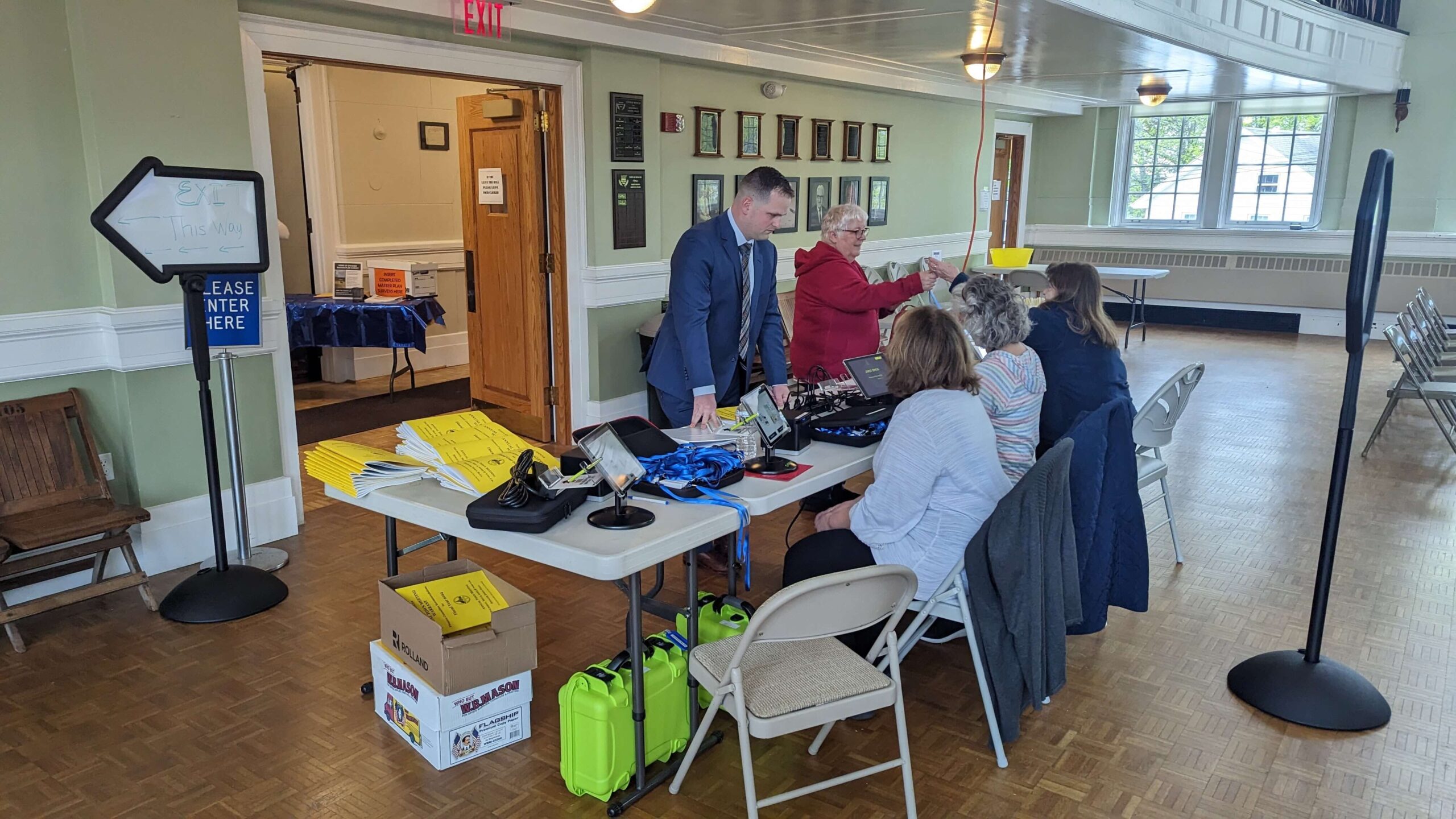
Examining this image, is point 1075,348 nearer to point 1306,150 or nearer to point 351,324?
point 351,324

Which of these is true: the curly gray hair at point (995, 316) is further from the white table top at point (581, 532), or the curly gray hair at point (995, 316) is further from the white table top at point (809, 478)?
the white table top at point (581, 532)

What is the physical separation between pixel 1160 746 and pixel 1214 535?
2.13m

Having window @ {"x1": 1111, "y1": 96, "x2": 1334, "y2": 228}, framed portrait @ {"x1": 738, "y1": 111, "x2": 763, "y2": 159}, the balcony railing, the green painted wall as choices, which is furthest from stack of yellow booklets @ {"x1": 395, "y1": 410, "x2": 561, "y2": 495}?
window @ {"x1": 1111, "y1": 96, "x2": 1334, "y2": 228}

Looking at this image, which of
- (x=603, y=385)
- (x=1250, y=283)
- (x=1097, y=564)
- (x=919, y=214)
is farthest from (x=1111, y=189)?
(x=1097, y=564)

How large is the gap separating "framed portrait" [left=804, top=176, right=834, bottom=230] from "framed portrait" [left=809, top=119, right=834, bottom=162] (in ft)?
0.55

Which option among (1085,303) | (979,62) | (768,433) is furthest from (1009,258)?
(768,433)

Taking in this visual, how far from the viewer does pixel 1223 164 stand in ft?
39.1

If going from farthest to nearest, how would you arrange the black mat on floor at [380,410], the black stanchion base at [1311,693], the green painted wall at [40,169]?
the black mat on floor at [380,410] < the green painted wall at [40,169] < the black stanchion base at [1311,693]

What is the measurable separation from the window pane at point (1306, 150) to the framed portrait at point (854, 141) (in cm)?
619

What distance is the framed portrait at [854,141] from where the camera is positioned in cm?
838

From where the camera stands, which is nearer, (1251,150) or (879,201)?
(879,201)

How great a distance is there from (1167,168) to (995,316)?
10.4 metres

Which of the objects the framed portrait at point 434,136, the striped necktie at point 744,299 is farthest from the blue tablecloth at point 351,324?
the striped necktie at point 744,299

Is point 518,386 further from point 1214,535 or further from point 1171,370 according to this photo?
point 1171,370
